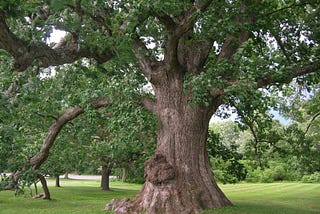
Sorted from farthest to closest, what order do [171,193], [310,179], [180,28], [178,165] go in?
[310,179] → [178,165] → [171,193] → [180,28]

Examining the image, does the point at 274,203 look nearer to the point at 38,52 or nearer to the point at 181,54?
the point at 181,54

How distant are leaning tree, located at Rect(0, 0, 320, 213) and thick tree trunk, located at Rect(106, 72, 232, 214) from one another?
0.03 m

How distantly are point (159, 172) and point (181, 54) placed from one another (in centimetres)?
366

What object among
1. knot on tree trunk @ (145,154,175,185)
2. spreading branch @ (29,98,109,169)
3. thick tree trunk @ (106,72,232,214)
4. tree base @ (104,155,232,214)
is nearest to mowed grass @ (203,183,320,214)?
tree base @ (104,155,232,214)

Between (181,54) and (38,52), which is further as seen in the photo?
(181,54)

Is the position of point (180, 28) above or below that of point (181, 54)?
below

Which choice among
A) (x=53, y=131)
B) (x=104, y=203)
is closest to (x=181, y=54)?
(x=53, y=131)

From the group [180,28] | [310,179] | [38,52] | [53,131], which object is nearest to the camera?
[180,28]

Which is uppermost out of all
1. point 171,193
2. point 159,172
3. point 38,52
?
point 38,52

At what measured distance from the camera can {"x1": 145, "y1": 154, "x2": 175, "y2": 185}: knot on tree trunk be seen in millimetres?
10633

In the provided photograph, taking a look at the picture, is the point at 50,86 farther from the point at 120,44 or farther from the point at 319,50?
the point at 319,50

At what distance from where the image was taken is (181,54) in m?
11.7

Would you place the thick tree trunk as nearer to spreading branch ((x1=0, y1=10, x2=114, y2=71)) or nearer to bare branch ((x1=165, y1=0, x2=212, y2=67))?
bare branch ((x1=165, y1=0, x2=212, y2=67))

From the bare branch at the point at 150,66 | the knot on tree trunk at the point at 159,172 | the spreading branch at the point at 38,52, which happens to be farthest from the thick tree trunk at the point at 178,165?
the spreading branch at the point at 38,52
